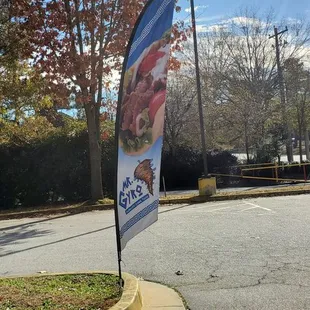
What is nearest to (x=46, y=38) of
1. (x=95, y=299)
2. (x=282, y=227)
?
(x=282, y=227)

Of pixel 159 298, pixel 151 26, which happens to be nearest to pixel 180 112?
pixel 159 298

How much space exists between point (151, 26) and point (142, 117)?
0.91 meters

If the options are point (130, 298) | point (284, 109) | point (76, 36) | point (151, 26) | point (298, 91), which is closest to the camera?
point (130, 298)

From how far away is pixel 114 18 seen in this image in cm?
1499

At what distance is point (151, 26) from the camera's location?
4.59m

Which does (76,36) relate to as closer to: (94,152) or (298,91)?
(94,152)

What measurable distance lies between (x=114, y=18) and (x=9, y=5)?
3.70 meters

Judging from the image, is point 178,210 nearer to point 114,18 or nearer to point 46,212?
point 46,212

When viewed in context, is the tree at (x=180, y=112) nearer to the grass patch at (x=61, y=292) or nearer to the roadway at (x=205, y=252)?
the roadway at (x=205, y=252)

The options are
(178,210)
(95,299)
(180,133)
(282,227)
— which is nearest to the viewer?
(95,299)

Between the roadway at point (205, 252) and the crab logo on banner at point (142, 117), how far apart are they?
1.20m

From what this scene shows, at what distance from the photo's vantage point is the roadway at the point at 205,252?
5211 mm

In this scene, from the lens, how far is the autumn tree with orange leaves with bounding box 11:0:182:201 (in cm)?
1452

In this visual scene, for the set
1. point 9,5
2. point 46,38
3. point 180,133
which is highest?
point 9,5
